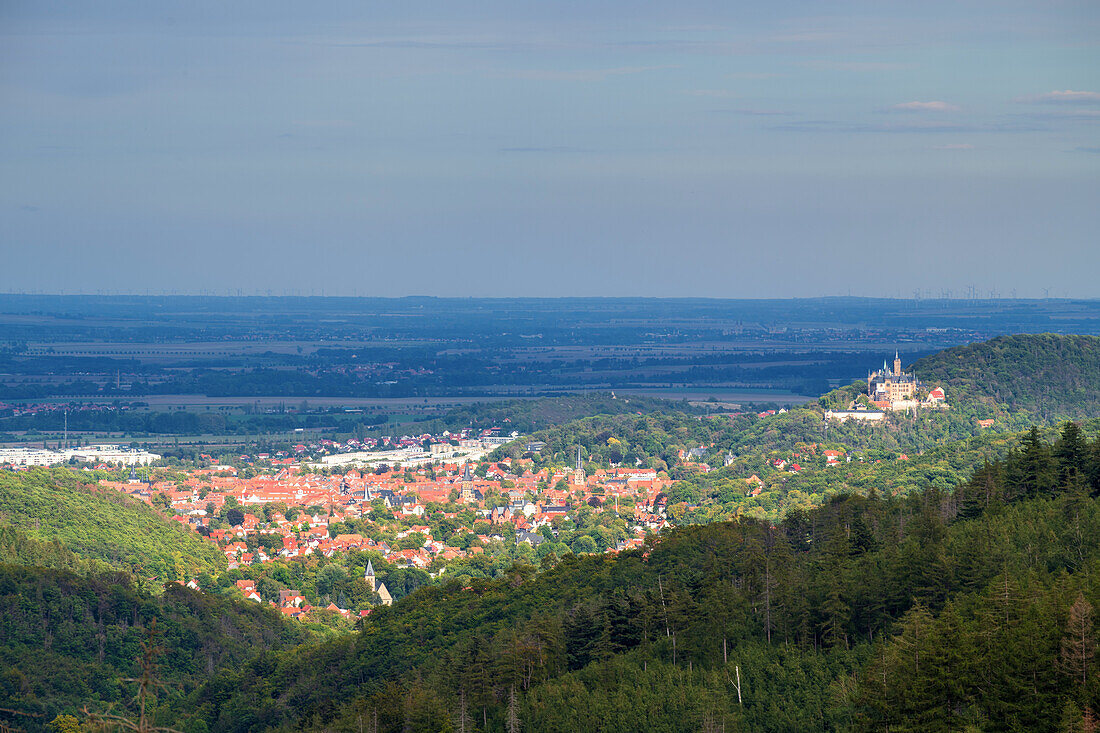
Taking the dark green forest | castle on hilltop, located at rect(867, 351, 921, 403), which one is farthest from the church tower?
the dark green forest

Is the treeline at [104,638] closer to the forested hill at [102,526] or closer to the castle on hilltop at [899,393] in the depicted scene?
the forested hill at [102,526]

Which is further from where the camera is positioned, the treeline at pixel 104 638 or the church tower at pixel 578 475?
the church tower at pixel 578 475

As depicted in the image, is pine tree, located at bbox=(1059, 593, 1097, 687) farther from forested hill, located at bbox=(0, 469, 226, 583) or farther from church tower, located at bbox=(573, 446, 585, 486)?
church tower, located at bbox=(573, 446, 585, 486)

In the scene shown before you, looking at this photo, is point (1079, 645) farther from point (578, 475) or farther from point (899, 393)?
point (899, 393)

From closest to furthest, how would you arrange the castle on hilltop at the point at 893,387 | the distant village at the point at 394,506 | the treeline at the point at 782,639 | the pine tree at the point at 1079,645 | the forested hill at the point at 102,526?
the pine tree at the point at 1079,645 < the treeline at the point at 782,639 < the forested hill at the point at 102,526 < the distant village at the point at 394,506 < the castle on hilltop at the point at 893,387

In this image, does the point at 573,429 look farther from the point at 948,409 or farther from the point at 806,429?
the point at 948,409

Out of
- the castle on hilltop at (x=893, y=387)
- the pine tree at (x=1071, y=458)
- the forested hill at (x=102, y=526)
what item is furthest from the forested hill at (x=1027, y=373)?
the pine tree at (x=1071, y=458)

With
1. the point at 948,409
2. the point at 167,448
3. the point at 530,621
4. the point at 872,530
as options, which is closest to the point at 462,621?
the point at 530,621
